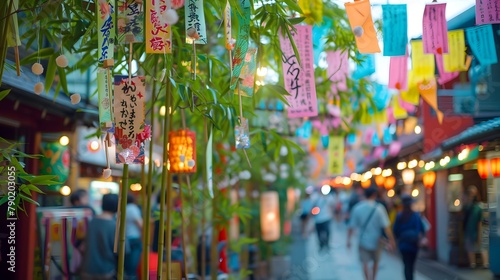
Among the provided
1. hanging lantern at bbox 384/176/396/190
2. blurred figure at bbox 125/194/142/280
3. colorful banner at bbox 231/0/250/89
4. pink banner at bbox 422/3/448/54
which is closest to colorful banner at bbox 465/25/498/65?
pink banner at bbox 422/3/448/54

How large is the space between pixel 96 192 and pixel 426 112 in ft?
27.4

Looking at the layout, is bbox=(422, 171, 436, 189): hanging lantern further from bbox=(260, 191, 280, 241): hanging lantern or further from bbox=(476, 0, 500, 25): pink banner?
bbox=(476, 0, 500, 25): pink banner

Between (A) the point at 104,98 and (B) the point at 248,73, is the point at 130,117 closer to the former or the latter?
(A) the point at 104,98

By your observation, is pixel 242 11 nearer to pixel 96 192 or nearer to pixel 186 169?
pixel 186 169

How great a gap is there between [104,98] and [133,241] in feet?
16.4

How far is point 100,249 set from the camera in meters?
6.90

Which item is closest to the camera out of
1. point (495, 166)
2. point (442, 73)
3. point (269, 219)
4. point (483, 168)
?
point (442, 73)

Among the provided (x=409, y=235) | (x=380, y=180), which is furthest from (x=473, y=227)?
(x=380, y=180)

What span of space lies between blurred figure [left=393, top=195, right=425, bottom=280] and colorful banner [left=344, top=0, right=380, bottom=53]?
582 cm

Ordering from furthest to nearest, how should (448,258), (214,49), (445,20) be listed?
(448,258)
(214,49)
(445,20)

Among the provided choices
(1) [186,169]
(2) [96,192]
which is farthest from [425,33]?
(2) [96,192]

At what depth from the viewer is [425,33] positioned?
18.5ft

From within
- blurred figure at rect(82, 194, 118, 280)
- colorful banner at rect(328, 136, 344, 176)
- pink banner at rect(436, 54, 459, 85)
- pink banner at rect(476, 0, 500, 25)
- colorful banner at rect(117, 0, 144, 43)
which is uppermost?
pink banner at rect(436, 54, 459, 85)

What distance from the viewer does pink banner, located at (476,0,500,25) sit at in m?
5.04
